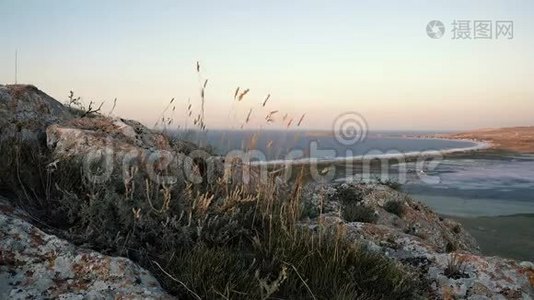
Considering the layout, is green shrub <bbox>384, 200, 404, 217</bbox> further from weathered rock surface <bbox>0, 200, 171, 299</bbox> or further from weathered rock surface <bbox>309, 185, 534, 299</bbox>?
weathered rock surface <bbox>0, 200, 171, 299</bbox>

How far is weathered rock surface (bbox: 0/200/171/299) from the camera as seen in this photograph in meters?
2.82

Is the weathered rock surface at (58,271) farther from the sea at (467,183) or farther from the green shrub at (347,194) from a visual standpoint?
the green shrub at (347,194)

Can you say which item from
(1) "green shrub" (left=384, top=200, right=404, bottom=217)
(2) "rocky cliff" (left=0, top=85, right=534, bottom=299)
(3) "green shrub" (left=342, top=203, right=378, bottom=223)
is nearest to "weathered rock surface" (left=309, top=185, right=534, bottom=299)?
(2) "rocky cliff" (left=0, top=85, right=534, bottom=299)

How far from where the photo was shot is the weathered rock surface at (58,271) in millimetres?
2818

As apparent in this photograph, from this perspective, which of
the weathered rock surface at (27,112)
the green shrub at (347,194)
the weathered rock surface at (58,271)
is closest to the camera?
the weathered rock surface at (58,271)

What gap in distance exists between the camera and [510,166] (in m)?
45.4

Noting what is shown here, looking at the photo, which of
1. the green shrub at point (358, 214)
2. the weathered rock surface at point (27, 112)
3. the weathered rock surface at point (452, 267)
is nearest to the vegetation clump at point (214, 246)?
the weathered rock surface at point (452, 267)

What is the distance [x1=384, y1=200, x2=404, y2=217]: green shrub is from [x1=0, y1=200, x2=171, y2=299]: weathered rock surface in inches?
293

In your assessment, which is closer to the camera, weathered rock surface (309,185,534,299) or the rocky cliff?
the rocky cliff

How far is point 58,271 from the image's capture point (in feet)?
9.70

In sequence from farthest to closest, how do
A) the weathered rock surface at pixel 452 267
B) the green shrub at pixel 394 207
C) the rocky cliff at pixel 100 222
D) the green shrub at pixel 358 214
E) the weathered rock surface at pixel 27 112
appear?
1. the green shrub at pixel 394 207
2. the green shrub at pixel 358 214
3. the weathered rock surface at pixel 27 112
4. the weathered rock surface at pixel 452 267
5. the rocky cliff at pixel 100 222

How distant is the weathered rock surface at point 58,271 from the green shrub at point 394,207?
7.43 m

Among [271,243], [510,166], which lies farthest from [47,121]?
[510,166]

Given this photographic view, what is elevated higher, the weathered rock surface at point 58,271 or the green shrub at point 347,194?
the weathered rock surface at point 58,271
